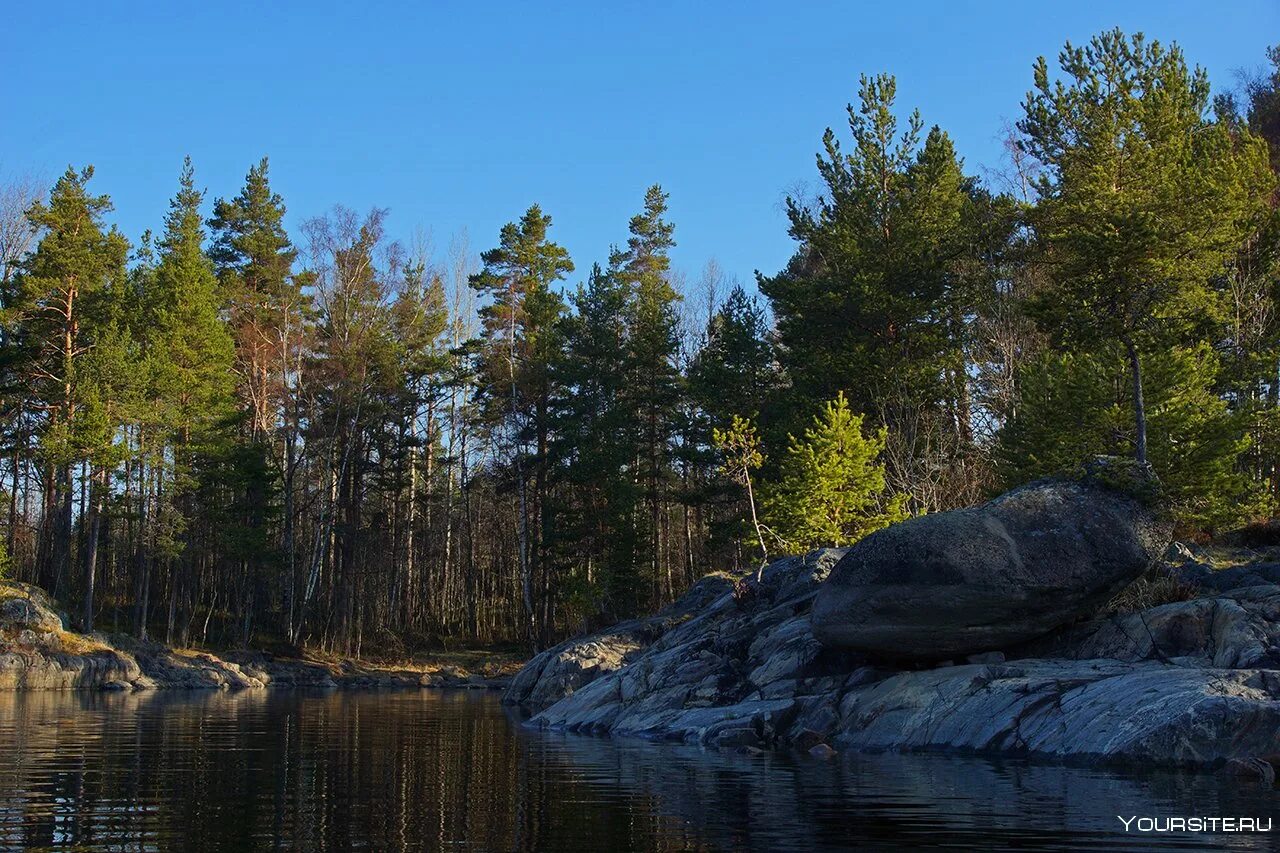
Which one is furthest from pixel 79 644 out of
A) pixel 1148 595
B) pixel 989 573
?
pixel 1148 595

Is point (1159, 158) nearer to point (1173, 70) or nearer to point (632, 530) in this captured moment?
point (1173, 70)

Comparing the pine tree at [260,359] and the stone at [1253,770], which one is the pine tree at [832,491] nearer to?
the stone at [1253,770]

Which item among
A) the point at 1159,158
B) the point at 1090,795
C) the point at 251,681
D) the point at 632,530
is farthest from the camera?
the point at 632,530

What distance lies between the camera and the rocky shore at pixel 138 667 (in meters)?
38.4

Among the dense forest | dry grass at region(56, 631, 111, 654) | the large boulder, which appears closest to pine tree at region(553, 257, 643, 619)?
the dense forest

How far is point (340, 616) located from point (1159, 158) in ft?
147

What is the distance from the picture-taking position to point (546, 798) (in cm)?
1206

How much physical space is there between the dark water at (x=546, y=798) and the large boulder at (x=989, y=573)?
371 cm

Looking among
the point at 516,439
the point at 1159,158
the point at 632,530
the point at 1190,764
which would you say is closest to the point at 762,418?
the point at 632,530

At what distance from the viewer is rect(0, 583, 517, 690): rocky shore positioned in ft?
126

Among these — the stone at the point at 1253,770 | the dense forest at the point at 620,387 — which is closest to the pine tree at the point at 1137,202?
the dense forest at the point at 620,387

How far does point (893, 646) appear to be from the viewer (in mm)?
18906

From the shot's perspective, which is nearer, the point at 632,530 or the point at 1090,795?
the point at 1090,795

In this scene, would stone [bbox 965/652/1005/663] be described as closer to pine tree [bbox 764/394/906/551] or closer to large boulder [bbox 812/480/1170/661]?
large boulder [bbox 812/480/1170/661]
